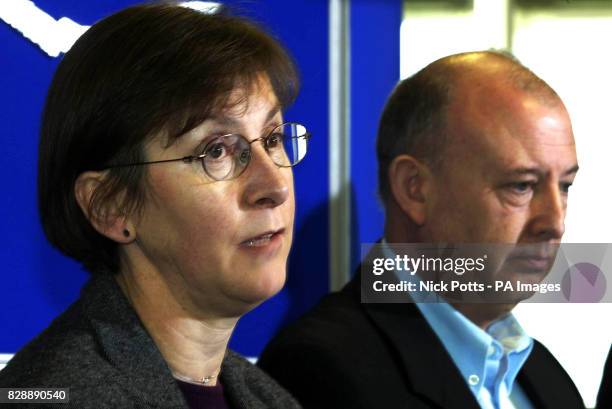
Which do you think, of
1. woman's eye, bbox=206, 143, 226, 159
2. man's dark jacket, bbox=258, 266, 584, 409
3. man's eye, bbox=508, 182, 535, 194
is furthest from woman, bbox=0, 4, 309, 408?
man's eye, bbox=508, 182, 535, 194

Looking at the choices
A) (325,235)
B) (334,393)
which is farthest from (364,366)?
(325,235)

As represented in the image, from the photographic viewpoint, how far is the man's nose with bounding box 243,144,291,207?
130cm

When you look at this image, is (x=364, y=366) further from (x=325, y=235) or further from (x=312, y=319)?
(x=325, y=235)

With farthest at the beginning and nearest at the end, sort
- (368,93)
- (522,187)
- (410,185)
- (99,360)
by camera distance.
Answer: (368,93)
(410,185)
(522,187)
(99,360)

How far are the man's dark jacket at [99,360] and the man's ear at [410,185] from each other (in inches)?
23.2

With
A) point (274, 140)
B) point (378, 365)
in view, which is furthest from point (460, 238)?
point (274, 140)

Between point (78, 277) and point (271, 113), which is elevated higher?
point (271, 113)

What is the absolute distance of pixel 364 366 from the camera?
5.28 feet

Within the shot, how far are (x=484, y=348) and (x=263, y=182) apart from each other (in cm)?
57

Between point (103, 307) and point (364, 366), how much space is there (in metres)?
0.51

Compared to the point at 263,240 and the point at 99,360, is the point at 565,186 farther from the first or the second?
the point at 99,360

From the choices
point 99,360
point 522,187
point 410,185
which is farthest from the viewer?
point 410,185

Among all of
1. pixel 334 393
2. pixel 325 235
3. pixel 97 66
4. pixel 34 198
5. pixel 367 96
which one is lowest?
pixel 334 393

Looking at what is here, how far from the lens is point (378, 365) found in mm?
1619
